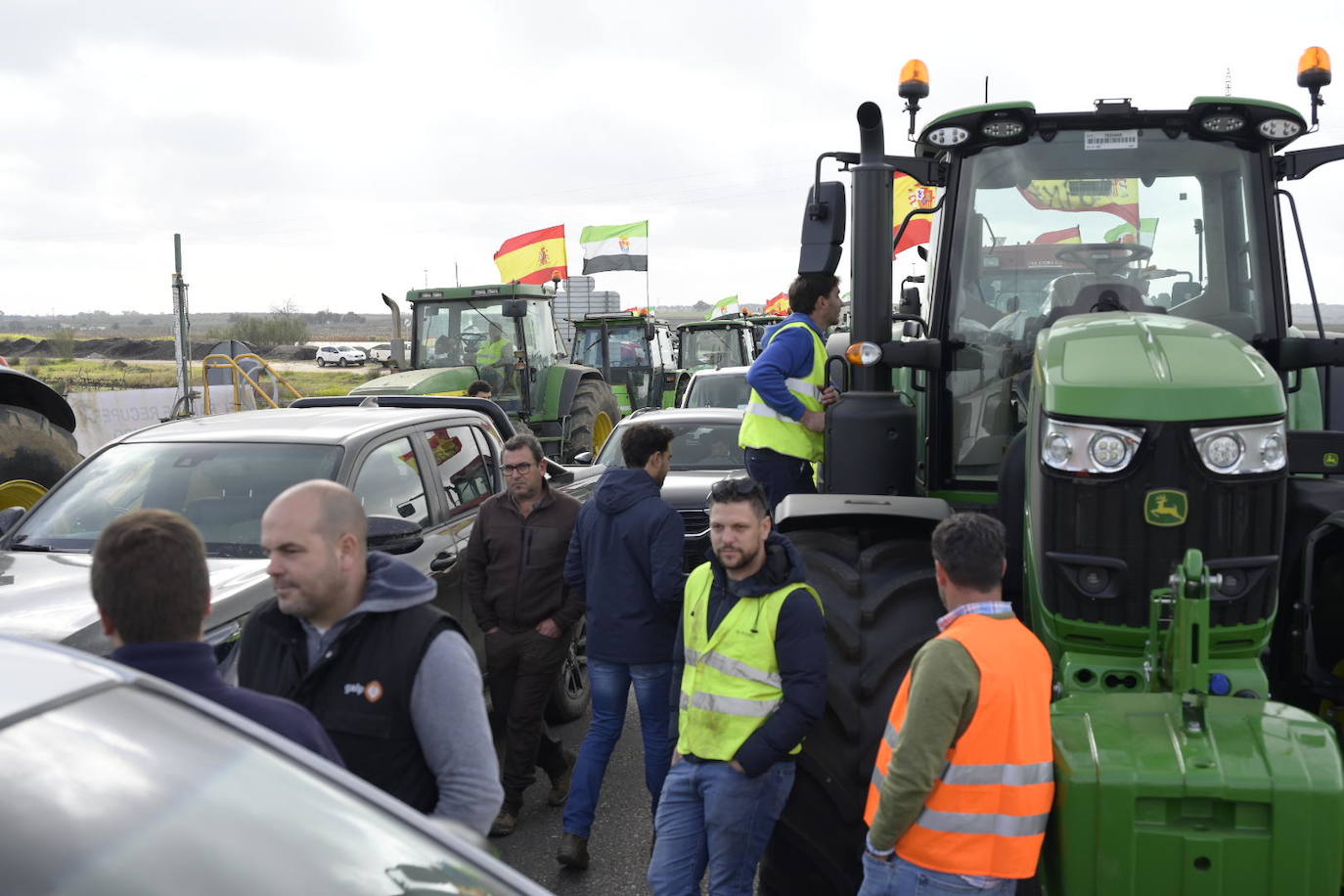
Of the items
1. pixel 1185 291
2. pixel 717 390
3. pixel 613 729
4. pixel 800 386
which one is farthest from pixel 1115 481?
pixel 717 390

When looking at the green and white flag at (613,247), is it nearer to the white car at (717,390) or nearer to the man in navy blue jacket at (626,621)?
the white car at (717,390)

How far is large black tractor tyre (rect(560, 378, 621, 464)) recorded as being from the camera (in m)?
16.9

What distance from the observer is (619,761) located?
6.63 metres

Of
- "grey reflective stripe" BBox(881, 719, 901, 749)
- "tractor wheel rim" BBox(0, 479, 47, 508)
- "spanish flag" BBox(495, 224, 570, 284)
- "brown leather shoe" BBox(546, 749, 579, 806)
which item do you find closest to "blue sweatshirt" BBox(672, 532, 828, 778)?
"grey reflective stripe" BBox(881, 719, 901, 749)

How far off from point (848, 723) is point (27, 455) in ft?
18.4

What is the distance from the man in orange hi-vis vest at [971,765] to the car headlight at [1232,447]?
753 mm

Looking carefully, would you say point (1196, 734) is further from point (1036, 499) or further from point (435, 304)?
point (435, 304)

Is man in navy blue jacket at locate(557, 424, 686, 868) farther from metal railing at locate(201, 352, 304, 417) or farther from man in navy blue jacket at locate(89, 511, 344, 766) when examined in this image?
metal railing at locate(201, 352, 304, 417)

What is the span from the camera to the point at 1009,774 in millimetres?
3115

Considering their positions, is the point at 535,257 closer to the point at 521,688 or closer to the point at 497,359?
the point at 497,359

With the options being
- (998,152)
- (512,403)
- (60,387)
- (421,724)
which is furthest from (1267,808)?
(60,387)

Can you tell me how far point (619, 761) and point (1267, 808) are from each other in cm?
408

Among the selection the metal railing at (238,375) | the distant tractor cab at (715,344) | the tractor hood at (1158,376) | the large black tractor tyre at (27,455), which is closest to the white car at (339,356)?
the distant tractor cab at (715,344)

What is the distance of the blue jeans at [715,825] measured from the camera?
3.96m
